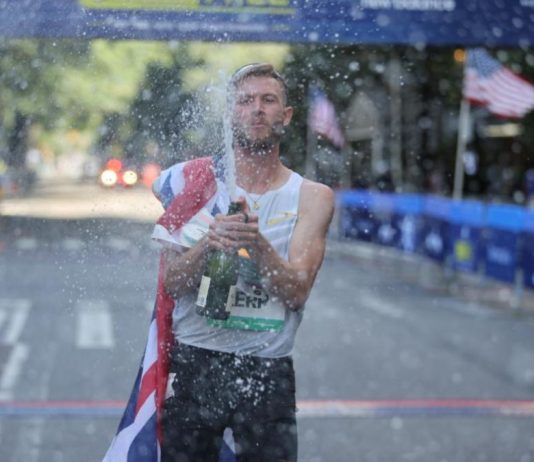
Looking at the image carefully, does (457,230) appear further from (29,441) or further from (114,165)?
(114,165)

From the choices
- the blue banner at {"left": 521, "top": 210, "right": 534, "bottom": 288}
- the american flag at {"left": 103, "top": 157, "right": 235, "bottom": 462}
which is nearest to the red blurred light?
the american flag at {"left": 103, "top": 157, "right": 235, "bottom": 462}

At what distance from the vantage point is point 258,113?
3115mm

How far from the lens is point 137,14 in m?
4.71

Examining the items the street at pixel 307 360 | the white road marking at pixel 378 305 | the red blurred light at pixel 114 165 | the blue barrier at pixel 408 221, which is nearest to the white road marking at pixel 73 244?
the street at pixel 307 360

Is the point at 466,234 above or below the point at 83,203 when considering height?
below

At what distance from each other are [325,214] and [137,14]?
6.21 feet

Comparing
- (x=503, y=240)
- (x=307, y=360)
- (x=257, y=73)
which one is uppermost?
(x=257, y=73)

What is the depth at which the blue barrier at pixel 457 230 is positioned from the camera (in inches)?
570

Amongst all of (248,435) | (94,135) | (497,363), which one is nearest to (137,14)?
(94,135)

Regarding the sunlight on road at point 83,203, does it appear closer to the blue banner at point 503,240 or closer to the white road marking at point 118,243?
the white road marking at point 118,243

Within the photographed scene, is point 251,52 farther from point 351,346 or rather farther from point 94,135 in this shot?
point 351,346

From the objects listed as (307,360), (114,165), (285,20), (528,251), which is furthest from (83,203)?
(528,251)

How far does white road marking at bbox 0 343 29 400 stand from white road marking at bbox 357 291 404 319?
5134 millimetres

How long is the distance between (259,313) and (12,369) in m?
6.54
